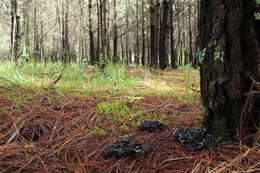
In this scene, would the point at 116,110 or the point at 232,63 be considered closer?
the point at 232,63

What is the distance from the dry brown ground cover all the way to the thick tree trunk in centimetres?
20

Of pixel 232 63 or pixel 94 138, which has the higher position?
pixel 232 63

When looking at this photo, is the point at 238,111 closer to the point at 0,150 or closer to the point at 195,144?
the point at 195,144

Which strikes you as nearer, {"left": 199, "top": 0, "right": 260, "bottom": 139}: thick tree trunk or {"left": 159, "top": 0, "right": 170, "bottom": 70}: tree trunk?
{"left": 199, "top": 0, "right": 260, "bottom": 139}: thick tree trunk

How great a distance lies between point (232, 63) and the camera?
1505 millimetres

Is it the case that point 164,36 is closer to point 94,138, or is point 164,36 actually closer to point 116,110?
point 116,110

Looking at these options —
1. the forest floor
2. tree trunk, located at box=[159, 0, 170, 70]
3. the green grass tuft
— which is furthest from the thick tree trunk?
tree trunk, located at box=[159, 0, 170, 70]

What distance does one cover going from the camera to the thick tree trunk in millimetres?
1453

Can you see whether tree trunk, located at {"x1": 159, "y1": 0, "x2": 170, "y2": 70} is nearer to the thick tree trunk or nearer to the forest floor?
the forest floor

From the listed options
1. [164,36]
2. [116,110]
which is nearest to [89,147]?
[116,110]

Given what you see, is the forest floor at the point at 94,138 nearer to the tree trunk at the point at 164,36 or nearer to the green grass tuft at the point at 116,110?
the green grass tuft at the point at 116,110

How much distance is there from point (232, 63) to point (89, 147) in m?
1.27

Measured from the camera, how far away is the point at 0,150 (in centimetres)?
159

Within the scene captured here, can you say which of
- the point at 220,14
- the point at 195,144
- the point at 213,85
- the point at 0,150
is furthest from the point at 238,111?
the point at 0,150
